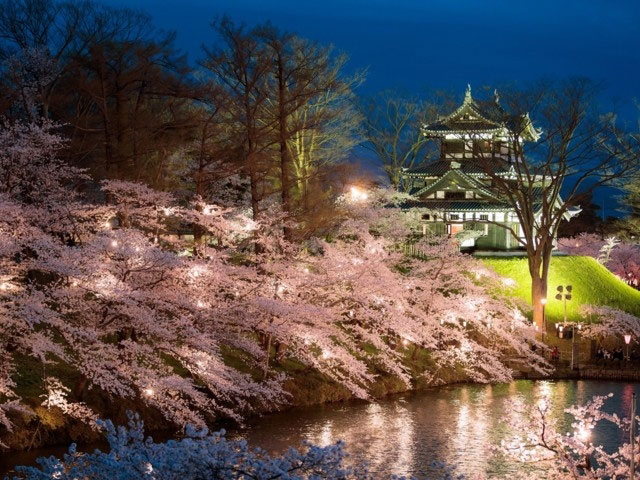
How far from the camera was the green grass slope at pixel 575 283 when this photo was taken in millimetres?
45594

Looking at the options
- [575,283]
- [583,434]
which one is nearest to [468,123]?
[575,283]

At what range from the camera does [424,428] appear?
25.0m

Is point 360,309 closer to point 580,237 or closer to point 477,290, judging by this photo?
point 477,290

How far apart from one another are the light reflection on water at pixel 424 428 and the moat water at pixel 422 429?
0.02 m

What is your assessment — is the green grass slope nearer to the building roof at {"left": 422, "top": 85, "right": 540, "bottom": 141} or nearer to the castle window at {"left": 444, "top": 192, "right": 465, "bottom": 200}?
the castle window at {"left": 444, "top": 192, "right": 465, "bottom": 200}

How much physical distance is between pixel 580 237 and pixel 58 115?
48573 millimetres

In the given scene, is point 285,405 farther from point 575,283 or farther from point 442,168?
point 442,168

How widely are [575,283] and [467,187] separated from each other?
8.30m

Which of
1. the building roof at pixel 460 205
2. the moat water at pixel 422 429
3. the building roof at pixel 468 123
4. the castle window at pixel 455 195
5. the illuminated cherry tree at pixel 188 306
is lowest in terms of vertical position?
the moat water at pixel 422 429

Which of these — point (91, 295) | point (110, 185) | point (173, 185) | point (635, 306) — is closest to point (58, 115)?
point (173, 185)

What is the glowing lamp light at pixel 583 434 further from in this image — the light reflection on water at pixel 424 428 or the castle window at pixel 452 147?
the castle window at pixel 452 147

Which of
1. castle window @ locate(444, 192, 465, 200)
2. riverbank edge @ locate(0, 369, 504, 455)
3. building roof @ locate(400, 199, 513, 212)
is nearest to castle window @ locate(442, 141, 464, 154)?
castle window @ locate(444, 192, 465, 200)

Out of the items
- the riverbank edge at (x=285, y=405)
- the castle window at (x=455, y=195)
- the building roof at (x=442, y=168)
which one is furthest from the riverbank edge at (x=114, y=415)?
the building roof at (x=442, y=168)

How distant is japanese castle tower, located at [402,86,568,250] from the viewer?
165ft
